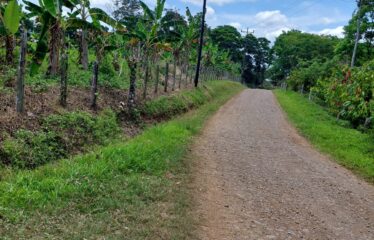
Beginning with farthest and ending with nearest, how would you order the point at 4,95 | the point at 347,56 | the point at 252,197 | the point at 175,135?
the point at 347,56 → the point at 175,135 → the point at 4,95 → the point at 252,197

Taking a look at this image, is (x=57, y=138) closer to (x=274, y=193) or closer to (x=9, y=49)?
(x=274, y=193)

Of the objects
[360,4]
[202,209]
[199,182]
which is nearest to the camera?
[202,209]

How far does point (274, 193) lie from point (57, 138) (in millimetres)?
4252

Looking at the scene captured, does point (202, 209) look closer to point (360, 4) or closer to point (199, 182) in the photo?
point (199, 182)

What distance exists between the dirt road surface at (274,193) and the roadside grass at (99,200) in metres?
0.47

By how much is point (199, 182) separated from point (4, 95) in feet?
15.6

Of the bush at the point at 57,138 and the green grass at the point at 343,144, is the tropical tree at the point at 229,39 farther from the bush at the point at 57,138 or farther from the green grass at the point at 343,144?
the bush at the point at 57,138

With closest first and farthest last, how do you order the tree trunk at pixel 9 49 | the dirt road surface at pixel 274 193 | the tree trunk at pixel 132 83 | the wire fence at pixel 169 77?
the dirt road surface at pixel 274 193, the tree trunk at pixel 9 49, the tree trunk at pixel 132 83, the wire fence at pixel 169 77

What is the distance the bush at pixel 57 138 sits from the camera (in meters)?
6.25

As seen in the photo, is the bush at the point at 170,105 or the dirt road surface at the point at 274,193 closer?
the dirt road surface at the point at 274,193

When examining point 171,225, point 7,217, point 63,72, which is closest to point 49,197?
point 7,217

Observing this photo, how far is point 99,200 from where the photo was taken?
5.05 meters

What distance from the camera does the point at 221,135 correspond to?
38.2 feet

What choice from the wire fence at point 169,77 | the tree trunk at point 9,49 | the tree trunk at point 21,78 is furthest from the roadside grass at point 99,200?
the wire fence at point 169,77
